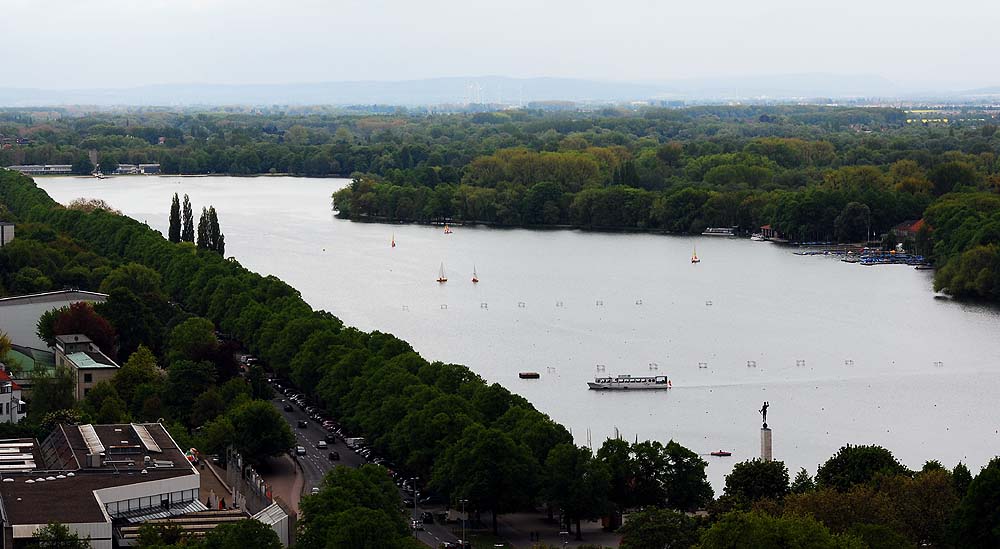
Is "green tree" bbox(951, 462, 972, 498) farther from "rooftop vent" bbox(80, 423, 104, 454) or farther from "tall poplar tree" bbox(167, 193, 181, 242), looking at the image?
"tall poplar tree" bbox(167, 193, 181, 242)

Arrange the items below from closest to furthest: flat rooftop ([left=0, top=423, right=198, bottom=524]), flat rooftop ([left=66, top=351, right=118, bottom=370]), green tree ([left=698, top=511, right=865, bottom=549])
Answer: green tree ([left=698, top=511, right=865, bottom=549])
flat rooftop ([left=0, top=423, right=198, bottom=524])
flat rooftop ([left=66, top=351, right=118, bottom=370])

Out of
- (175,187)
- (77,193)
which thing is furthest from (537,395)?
(175,187)

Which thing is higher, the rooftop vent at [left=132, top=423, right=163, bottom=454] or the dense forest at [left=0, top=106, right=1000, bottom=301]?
the rooftop vent at [left=132, top=423, right=163, bottom=454]

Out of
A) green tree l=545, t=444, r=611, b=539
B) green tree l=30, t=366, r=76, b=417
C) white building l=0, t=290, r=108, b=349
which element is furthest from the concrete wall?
white building l=0, t=290, r=108, b=349

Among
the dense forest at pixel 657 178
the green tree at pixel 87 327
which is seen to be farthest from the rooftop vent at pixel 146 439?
the dense forest at pixel 657 178

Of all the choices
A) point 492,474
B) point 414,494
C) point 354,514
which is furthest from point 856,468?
point 354,514

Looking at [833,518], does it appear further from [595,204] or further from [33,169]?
[33,169]
